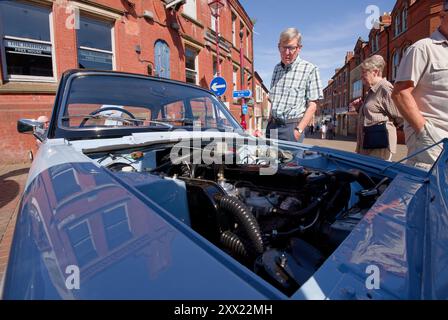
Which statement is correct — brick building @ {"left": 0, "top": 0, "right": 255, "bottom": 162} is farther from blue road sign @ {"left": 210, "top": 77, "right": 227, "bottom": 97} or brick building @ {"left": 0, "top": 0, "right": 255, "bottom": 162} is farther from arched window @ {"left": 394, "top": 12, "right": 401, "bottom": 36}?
arched window @ {"left": 394, "top": 12, "right": 401, "bottom": 36}

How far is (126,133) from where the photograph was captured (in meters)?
2.08

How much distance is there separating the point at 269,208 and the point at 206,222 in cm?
38

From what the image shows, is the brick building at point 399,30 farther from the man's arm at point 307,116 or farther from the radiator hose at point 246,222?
the radiator hose at point 246,222

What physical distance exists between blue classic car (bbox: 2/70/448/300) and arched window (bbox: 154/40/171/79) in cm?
853

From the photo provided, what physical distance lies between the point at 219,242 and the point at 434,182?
97 centimetres

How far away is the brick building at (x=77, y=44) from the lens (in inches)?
274

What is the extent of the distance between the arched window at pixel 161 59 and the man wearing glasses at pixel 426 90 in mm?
9135

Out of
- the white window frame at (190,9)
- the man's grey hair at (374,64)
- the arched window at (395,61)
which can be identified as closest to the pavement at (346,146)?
the arched window at (395,61)

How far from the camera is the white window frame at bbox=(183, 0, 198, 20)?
12048 mm

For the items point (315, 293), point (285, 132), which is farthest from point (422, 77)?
point (315, 293)

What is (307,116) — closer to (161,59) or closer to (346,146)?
(161,59)

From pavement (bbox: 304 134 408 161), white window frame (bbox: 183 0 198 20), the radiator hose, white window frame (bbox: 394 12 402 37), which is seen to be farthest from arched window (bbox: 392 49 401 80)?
the radiator hose

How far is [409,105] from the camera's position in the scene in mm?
1986

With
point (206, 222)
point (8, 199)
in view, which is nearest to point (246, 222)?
point (206, 222)
